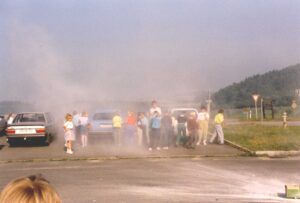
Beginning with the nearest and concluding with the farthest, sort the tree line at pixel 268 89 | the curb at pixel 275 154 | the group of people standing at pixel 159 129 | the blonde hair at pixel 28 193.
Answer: the blonde hair at pixel 28 193 < the curb at pixel 275 154 < the group of people standing at pixel 159 129 < the tree line at pixel 268 89

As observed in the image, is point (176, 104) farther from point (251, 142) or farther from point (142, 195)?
point (142, 195)

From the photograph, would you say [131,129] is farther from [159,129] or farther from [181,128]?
[181,128]

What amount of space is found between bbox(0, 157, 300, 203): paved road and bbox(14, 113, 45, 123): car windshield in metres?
6.17

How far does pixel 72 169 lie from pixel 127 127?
634 centimetres

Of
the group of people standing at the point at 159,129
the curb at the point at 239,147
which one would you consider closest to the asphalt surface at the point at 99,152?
the curb at the point at 239,147

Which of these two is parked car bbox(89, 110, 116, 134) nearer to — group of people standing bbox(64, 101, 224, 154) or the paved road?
group of people standing bbox(64, 101, 224, 154)

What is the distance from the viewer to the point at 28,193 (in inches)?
80.0

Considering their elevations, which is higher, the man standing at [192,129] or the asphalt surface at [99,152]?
the man standing at [192,129]

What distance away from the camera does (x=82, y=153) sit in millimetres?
18797

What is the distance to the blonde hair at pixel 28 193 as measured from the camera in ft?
6.61

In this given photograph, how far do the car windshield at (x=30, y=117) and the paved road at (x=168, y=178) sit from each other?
617 centimetres

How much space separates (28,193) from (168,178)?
10.5m

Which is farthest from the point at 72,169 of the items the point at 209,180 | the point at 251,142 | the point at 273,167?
the point at 251,142

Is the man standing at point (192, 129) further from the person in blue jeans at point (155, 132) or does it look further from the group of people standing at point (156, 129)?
the person in blue jeans at point (155, 132)
